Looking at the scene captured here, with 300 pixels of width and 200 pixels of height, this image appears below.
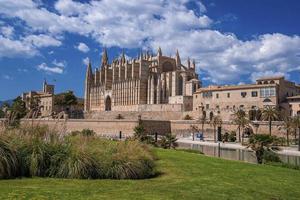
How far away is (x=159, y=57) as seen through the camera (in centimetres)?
9888

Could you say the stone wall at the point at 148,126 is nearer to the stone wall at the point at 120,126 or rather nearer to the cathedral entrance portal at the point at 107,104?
the stone wall at the point at 120,126

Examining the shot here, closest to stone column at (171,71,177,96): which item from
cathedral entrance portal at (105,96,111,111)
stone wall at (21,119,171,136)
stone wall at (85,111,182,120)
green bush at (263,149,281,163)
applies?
stone wall at (85,111,182,120)

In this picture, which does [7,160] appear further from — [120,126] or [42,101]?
[42,101]

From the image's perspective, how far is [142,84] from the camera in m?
95.4

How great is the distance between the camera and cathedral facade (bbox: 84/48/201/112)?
8294cm

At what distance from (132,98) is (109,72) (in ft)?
62.4

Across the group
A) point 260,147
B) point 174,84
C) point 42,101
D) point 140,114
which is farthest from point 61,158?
point 42,101

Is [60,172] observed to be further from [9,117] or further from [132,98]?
[132,98]

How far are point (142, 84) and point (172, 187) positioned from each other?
3379 inches

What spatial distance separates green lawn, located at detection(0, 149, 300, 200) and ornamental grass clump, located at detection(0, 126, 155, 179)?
546mm

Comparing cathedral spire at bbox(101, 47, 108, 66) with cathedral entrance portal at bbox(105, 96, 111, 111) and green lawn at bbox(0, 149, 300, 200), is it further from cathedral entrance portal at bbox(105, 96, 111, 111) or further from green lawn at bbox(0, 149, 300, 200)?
green lawn at bbox(0, 149, 300, 200)

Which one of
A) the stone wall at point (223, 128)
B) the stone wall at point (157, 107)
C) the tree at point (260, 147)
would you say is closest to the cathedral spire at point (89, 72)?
the stone wall at point (157, 107)

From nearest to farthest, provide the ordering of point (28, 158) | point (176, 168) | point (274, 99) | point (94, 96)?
1. point (28, 158)
2. point (176, 168)
3. point (274, 99)
4. point (94, 96)

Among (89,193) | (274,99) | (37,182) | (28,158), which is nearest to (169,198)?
(89,193)
